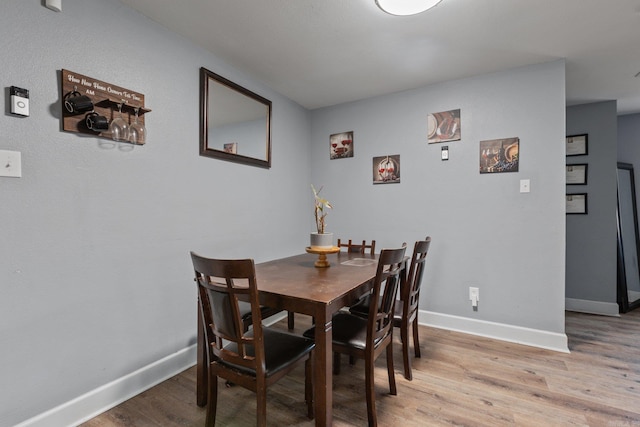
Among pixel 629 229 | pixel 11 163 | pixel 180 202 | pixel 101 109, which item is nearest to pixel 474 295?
pixel 629 229

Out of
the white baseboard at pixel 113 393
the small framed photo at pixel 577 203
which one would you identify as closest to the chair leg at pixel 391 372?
the white baseboard at pixel 113 393

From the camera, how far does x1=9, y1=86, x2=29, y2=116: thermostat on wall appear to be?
133 cm

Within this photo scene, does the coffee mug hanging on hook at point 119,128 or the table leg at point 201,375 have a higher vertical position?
the coffee mug hanging on hook at point 119,128

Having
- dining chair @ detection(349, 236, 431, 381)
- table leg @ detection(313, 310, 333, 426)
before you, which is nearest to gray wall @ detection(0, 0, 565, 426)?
dining chair @ detection(349, 236, 431, 381)

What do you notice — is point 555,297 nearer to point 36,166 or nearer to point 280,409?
point 280,409

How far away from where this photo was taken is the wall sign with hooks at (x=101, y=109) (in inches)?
59.4

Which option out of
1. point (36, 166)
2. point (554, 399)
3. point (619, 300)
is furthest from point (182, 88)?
point (619, 300)

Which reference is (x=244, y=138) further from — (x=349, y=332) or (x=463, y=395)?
(x=463, y=395)

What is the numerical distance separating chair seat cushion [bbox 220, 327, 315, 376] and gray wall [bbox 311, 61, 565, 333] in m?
1.87

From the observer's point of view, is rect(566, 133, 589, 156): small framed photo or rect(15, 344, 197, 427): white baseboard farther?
rect(566, 133, 589, 156): small framed photo

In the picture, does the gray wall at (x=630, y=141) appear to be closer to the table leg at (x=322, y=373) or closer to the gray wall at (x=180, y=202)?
the gray wall at (x=180, y=202)

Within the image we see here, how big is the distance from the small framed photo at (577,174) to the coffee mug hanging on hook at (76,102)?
4.43 m

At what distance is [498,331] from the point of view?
8.54 ft

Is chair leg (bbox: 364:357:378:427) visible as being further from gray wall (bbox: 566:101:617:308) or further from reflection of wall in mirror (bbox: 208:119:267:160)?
gray wall (bbox: 566:101:617:308)
